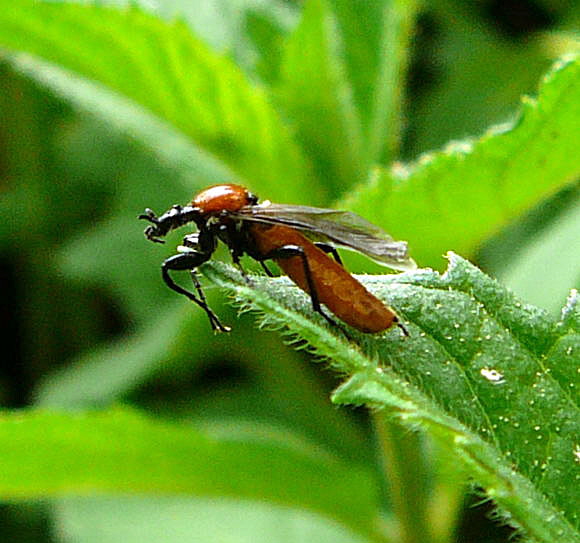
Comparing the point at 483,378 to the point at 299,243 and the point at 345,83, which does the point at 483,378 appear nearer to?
the point at 299,243

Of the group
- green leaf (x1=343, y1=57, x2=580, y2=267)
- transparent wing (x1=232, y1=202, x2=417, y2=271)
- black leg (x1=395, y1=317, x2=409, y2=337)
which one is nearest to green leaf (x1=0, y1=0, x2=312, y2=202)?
green leaf (x1=343, y1=57, x2=580, y2=267)

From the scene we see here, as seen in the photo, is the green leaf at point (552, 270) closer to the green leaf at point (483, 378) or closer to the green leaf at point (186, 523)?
the green leaf at point (186, 523)

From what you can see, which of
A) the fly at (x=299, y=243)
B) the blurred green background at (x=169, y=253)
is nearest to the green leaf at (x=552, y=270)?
the blurred green background at (x=169, y=253)

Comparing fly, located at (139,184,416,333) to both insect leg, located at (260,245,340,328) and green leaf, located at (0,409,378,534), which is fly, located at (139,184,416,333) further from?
green leaf, located at (0,409,378,534)

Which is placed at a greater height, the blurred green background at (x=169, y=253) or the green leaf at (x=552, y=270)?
the blurred green background at (x=169, y=253)

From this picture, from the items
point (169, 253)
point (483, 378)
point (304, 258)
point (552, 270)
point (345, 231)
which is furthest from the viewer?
point (169, 253)

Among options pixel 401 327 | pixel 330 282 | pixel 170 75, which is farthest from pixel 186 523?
pixel 401 327

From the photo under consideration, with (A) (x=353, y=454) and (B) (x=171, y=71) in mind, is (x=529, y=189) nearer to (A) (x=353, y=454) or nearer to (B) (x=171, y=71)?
(B) (x=171, y=71)
